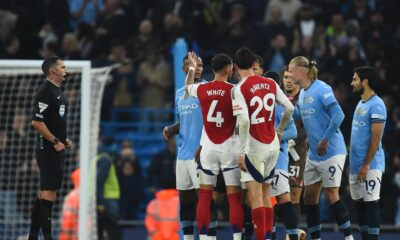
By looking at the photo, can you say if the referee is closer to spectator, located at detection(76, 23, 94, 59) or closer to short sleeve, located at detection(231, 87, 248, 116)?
short sleeve, located at detection(231, 87, 248, 116)

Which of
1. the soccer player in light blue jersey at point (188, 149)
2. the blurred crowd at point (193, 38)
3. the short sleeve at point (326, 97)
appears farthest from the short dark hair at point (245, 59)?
the blurred crowd at point (193, 38)

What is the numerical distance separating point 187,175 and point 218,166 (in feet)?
2.42

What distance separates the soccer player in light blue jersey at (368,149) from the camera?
13.5 m

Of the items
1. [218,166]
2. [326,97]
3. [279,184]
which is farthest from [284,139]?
[218,166]

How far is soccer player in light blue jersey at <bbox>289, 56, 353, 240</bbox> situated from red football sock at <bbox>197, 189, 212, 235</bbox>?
4.56ft

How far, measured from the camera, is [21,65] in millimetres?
13875

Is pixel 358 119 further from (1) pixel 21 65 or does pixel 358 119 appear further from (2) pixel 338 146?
(1) pixel 21 65

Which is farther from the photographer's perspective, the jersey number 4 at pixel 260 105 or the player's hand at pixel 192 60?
the player's hand at pixel 192 60

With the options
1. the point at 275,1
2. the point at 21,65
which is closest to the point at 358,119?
the point at 21,65

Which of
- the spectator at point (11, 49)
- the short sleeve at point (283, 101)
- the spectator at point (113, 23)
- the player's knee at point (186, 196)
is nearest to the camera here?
the short sleeve at point (283, 101)

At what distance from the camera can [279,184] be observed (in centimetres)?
1356

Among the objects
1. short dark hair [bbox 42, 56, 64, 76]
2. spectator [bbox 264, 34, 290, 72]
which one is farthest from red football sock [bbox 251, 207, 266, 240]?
spectator [bbox 264, 34, 290, 72]

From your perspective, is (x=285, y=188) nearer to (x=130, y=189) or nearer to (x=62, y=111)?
(x=62, y=111)

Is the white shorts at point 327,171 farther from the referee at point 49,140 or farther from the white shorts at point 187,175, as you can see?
the referee at point 49,140
